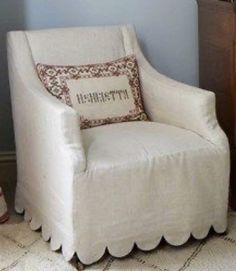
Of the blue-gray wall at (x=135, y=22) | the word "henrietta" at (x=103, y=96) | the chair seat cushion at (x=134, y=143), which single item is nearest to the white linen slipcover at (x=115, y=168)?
the chair seat cushion at (x=134, y=143)

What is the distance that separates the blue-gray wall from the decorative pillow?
1.20 ft

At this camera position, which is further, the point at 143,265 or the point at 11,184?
the point at 11,184

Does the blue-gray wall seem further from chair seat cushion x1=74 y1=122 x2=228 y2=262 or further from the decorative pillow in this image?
chair seat cushion x1=74 y1=122 x2=228 y2=262

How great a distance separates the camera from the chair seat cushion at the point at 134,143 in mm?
1795

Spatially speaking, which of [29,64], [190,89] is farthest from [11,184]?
[190,89]

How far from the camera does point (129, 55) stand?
2.35m

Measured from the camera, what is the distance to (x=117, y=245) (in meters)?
1.86

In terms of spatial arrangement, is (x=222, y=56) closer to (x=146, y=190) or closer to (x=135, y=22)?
(x=135, y=22)

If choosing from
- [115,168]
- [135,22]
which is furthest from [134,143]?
[135,22]

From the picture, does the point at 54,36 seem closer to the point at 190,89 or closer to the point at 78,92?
the point at 78,92

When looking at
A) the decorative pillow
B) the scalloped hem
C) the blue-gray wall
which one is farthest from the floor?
the blue-gray wall

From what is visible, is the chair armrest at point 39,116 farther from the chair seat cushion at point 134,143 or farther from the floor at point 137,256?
the floor at point 137,256

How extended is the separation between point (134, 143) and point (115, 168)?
17 cm

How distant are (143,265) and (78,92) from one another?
74 centimetres
